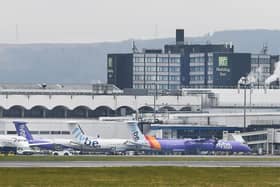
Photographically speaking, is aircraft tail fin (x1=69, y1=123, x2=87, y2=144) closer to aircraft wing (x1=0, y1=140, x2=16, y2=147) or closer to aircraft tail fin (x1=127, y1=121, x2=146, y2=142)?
aircraft tail fin (x1=127, y1=121, x2=146, y2=142)

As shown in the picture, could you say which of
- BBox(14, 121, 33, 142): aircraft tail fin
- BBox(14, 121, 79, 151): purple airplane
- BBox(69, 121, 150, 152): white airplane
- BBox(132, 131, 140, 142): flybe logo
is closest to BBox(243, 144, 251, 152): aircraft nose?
BBox(69, 121, 150, 152): white airplane

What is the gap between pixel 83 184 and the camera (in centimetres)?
7462

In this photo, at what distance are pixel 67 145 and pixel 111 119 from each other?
28419mm

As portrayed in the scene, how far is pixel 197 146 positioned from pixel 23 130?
22.7m

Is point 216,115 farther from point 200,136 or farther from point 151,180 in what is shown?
point 151,180

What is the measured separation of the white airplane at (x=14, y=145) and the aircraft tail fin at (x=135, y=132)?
50.5ft

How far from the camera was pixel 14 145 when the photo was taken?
162 meters

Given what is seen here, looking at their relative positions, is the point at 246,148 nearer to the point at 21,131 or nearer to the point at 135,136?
the point at 135,136

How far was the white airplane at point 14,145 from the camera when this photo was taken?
15943cm

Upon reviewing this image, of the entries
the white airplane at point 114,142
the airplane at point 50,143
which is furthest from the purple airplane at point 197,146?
the airplane at point 50,143

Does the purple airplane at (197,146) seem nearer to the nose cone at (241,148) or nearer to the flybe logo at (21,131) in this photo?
the nose cone at (241,148)

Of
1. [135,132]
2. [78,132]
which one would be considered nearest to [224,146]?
[135,132]

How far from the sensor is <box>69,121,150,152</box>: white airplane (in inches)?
6624

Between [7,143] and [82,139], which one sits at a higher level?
[82,139]
